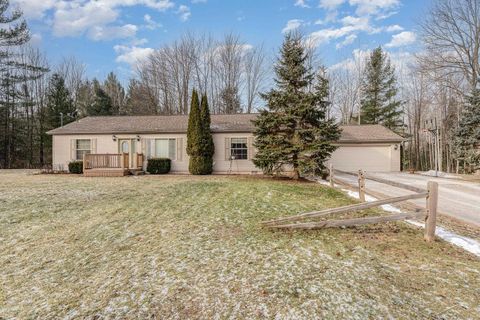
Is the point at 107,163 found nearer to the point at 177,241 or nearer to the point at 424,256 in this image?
the point at 177,241

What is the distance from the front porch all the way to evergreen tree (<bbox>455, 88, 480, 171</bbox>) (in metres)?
18.6

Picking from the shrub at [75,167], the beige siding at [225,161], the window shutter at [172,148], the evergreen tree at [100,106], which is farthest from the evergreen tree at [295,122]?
the evergreen tree at [100,106]

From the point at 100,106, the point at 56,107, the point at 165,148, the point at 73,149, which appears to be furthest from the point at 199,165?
the point at 56,107

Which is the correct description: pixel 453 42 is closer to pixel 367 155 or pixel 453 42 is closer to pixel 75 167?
pixel 367 155

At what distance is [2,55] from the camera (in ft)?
71.7

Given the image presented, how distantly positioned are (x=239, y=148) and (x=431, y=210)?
12.0 metres

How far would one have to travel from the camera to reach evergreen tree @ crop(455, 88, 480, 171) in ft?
48.4

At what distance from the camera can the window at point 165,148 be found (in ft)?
52.5

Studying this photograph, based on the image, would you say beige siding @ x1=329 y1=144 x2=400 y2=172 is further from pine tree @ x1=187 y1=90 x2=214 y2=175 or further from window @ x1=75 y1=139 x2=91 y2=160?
window @ x1=75 y1=139 x2=91 y2=160

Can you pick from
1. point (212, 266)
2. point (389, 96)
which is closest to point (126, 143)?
point (212, 266)

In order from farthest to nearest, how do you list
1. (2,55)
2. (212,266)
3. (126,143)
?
(2,55) → (126,143) → (212,266)

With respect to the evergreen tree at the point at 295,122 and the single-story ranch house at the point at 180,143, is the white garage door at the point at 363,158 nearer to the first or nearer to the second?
the single-story ranch house at the point at 180,143

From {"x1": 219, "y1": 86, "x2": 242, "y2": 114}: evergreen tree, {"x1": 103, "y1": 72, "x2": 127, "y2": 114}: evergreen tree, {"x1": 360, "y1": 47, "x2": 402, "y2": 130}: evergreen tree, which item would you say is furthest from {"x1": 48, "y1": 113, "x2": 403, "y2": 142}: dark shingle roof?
{"x1": 103, "y1": 72, "x2": 127, "y2": 114}: evergreen tree

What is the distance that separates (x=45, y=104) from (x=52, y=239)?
28338 millimetres
